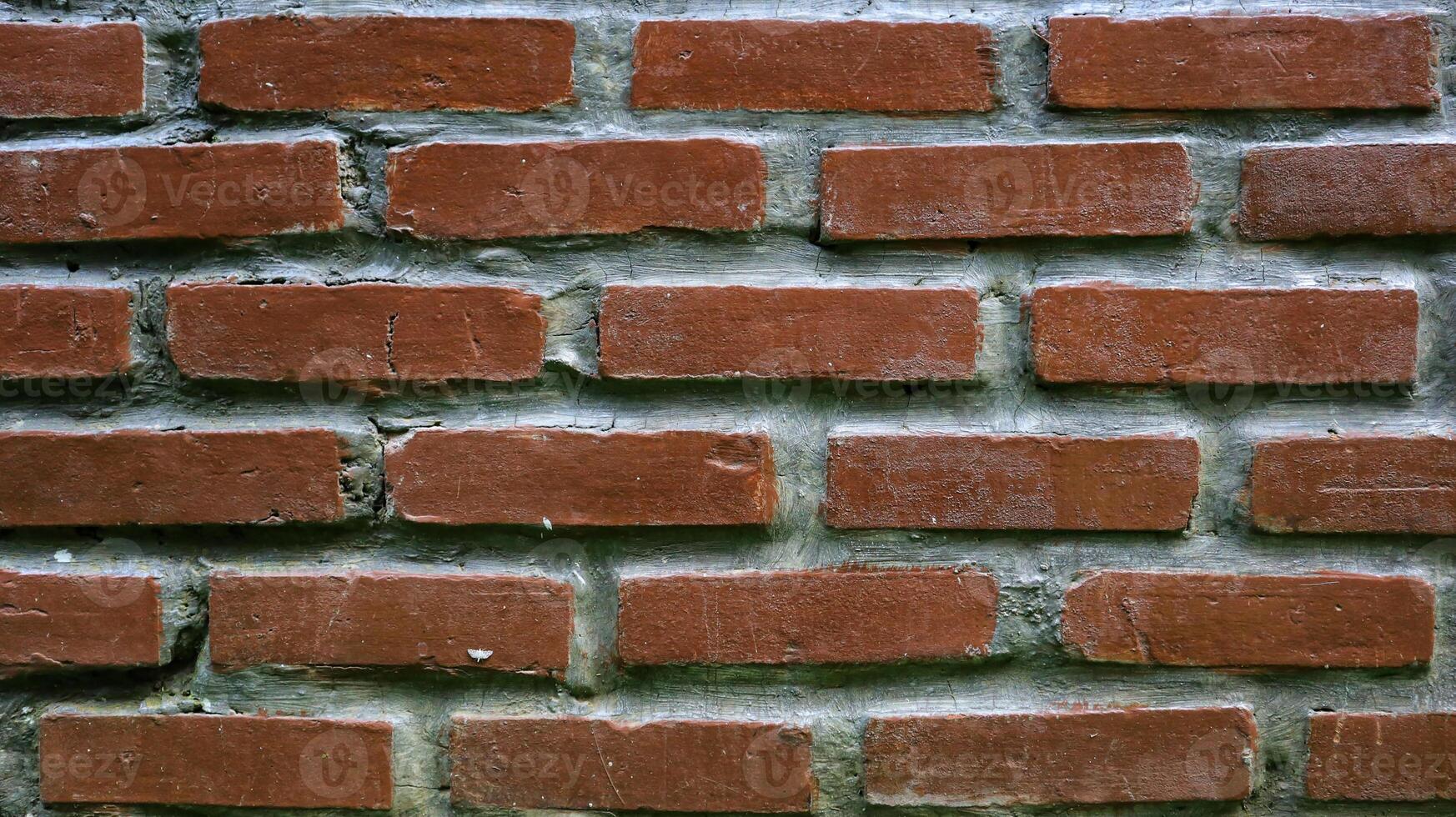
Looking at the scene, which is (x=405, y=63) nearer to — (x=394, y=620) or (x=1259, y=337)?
(x=394, y=620)

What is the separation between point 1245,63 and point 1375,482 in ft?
1.33

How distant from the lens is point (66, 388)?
0.82m

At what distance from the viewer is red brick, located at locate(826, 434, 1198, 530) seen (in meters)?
0.79

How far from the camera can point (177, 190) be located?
81 centimetres

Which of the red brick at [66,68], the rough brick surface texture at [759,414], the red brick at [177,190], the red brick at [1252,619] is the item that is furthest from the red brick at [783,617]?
the red brick at [66,68]

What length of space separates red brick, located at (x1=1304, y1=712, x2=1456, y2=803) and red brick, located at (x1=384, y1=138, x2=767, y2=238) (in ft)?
2.39

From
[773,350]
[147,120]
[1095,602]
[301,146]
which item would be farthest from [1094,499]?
[147,120]

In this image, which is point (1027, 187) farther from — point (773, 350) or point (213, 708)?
point (213, 708)

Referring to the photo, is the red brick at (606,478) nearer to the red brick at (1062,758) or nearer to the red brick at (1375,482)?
the red brick at (1062,758)

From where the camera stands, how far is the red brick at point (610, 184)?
2.61 ft

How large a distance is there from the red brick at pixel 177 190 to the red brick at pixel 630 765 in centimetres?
51

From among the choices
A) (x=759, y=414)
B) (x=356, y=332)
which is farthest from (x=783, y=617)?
(x=356, y=332)

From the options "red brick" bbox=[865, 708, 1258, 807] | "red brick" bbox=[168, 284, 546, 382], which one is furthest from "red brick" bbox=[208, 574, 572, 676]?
"red brick" bbox=[865, 708, 1258, 807]

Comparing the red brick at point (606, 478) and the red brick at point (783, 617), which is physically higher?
the red brick at point (606, 478)
